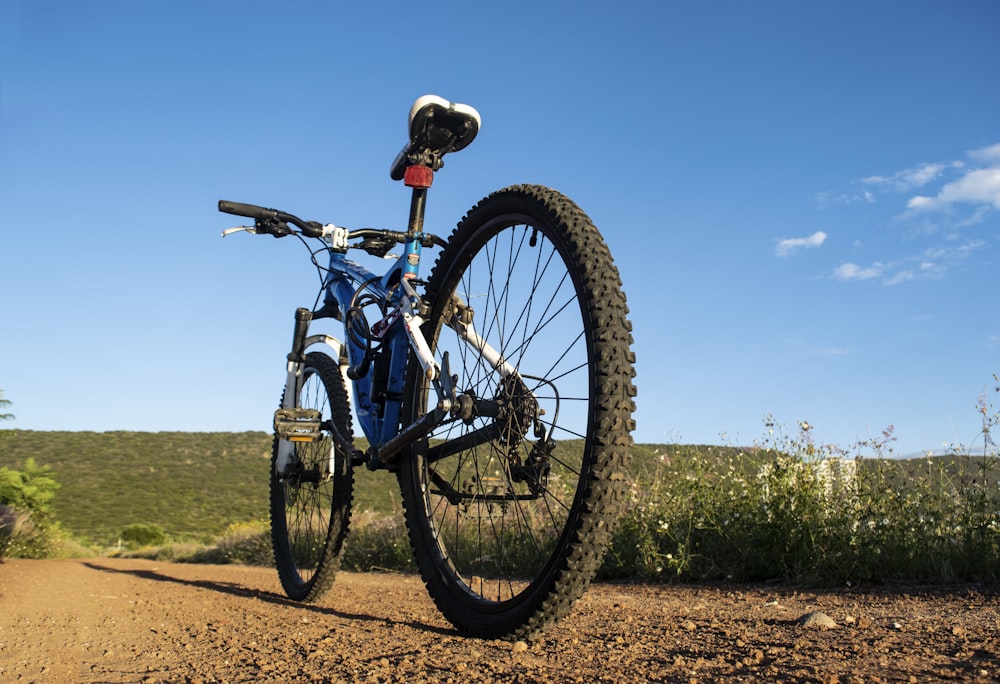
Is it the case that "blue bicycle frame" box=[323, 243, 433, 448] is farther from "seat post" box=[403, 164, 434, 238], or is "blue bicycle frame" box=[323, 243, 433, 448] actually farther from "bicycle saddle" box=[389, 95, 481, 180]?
"bicycle saddle" box=[389, 95, 481, 180]

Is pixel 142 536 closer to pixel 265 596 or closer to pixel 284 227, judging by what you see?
pixel 265 596

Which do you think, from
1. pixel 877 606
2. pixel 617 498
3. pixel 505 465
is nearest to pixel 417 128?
pixel 505 465

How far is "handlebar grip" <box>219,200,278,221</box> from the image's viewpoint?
482 cm

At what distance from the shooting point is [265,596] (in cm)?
520

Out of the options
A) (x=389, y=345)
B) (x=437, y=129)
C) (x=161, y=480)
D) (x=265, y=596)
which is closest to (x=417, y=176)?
(x=437, y=129)

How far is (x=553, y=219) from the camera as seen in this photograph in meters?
3.01

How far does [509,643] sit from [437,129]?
2.78 m

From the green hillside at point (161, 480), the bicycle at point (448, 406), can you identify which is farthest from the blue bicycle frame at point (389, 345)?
the green hillside at point (161, 480)

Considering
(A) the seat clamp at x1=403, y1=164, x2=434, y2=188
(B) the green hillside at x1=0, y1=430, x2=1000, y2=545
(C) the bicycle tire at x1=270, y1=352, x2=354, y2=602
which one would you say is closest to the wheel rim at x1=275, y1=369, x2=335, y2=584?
(C) the bicycle tire at x1=270, y1=352, x2=354, y2=602

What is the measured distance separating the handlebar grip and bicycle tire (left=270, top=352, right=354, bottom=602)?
3.58 ft

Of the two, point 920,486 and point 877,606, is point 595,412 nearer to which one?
point 877,606

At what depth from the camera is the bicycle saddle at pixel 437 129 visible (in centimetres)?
414

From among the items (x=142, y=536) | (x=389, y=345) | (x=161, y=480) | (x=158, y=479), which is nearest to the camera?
(x=389, y=345)

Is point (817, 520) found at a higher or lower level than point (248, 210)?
lower
